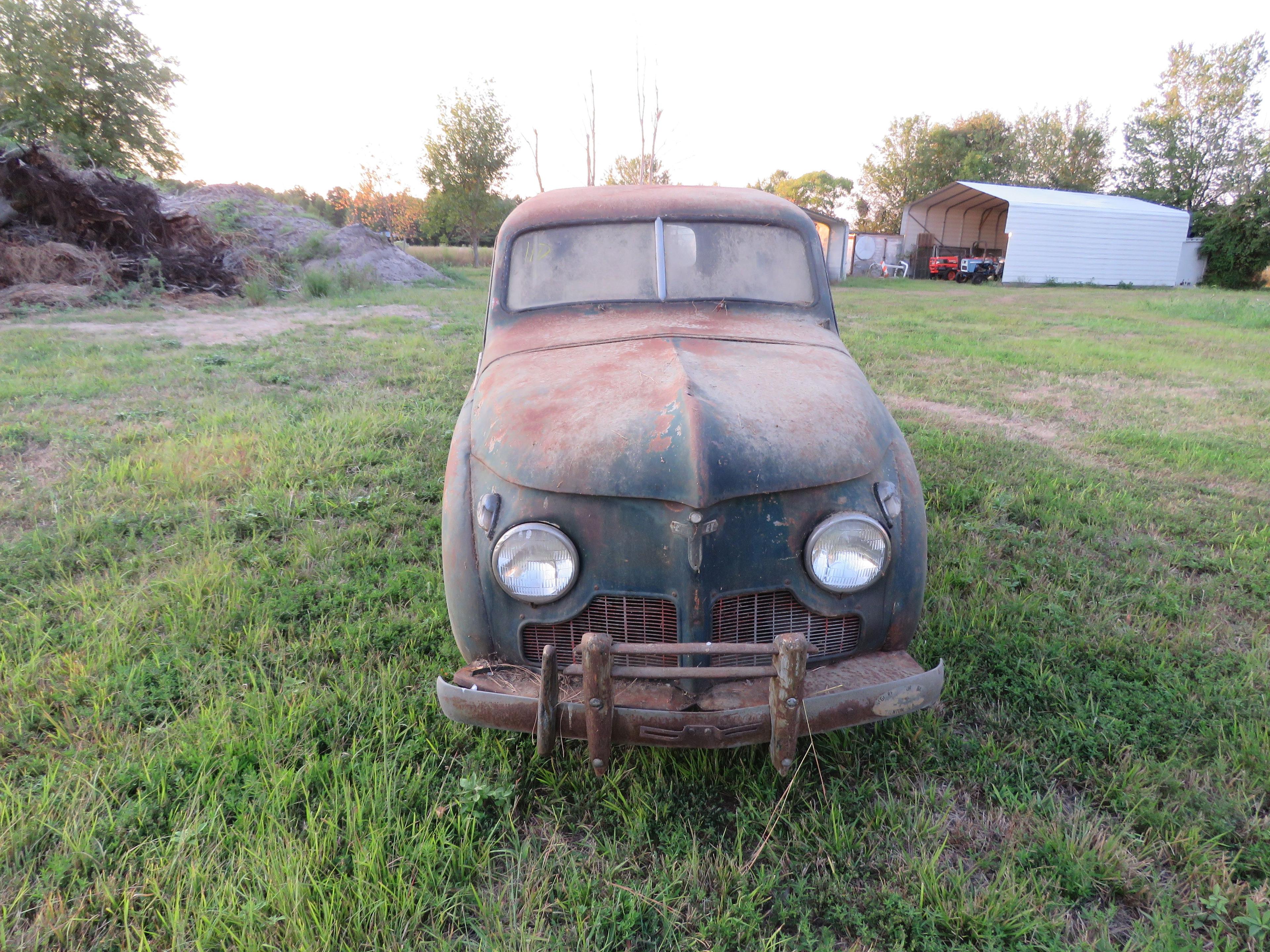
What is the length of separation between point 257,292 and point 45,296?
304 centimetres

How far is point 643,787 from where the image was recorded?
2.16 m

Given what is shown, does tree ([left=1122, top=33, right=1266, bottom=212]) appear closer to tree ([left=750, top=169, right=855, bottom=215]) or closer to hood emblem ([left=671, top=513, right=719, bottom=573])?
tree ([left=750, top=169, right=855, bottom=215])

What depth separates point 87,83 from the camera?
18844 mm

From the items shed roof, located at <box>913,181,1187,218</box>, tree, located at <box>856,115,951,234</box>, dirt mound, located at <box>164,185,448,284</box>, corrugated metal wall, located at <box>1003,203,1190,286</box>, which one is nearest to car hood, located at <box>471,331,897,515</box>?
dirt mound, located at <box>164,185,448,284</box>

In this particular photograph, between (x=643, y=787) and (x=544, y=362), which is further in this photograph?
(x=544, y=362)

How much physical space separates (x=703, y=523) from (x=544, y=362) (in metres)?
1.07

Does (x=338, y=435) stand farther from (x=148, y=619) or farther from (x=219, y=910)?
(x=219, y=910)

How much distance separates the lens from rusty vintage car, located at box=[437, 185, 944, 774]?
184 cm

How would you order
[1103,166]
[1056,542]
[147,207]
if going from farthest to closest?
[1103,166]
[147,207]
[1056,542]

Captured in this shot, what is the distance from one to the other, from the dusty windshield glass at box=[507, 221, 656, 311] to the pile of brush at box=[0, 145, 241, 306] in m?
11.8

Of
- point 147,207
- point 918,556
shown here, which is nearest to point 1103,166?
point 147,207

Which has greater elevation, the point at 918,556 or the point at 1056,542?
the point at 918,556

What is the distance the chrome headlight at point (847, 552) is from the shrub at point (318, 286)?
47.6 feet

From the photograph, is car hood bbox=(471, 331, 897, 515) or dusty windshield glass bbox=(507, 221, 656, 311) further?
dusty windshield glass bbox=(507, 221, 656, 311)
